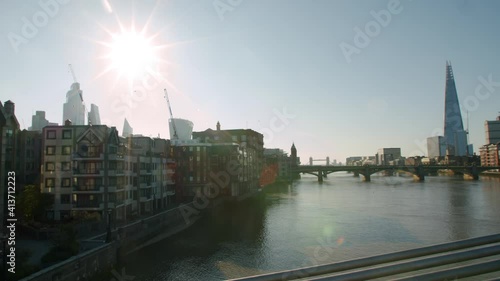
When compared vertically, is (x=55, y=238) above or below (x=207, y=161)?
below

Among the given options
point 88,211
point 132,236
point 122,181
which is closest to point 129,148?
point 122,181

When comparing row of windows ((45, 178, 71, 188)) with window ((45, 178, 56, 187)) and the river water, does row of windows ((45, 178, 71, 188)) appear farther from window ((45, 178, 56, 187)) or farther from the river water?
the river water

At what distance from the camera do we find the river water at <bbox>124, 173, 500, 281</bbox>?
25.5 meters

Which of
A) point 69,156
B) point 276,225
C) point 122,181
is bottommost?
point 276,225

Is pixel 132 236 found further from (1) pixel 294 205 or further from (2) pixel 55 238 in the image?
(1) pixel 294 205

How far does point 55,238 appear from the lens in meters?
20.4

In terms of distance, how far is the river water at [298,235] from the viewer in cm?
2552

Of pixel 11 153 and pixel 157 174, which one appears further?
pixel 157 174

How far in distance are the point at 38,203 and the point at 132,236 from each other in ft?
33.6

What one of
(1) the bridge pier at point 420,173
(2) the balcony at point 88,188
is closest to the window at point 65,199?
(2) the balcony at point 88,188

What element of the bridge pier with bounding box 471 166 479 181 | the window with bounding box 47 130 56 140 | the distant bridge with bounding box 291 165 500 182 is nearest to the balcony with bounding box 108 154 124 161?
the window with bounding box 47 130 56 140

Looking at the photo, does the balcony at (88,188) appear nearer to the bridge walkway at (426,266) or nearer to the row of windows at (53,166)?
the row of windows at (53,166)

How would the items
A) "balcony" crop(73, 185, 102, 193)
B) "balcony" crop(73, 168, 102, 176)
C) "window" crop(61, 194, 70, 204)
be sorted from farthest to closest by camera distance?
1. "window" crop(61, 194, 70, 204)
2. "balcony" crop(73, 168, 102, 176)
3. "balcony" crop(73, 185, 102, 193)

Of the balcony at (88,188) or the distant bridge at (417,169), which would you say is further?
the distant bridge at (417,169)
